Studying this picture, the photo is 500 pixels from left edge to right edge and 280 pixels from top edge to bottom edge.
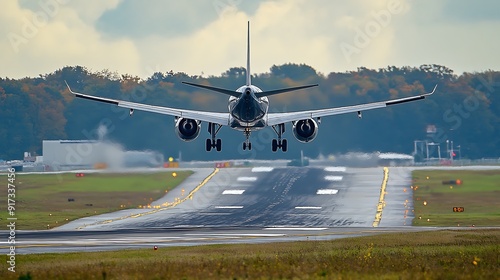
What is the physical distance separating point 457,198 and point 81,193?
3907 centimetres

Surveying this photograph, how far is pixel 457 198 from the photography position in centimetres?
11606

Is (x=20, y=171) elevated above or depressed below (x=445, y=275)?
above

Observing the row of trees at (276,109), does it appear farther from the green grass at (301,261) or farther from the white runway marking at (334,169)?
the green grass at (301,261)

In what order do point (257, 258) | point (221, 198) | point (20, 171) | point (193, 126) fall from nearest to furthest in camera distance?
point (257, 258)
point (193, 126)
point (221, 198)
point (20, 171)

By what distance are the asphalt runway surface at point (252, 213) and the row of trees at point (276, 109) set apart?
14.2 feet

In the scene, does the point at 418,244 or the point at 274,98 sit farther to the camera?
the point at 274,98

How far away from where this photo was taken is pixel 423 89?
16288 cm

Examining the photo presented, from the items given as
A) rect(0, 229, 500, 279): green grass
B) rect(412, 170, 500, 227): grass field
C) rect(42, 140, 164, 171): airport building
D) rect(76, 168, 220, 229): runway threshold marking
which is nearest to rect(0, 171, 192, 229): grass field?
rect(42, 140, 164, 171): airport building

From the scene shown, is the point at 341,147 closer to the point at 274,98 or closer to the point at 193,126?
the point at 274,98

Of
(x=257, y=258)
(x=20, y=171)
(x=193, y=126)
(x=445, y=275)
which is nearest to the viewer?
(x=445, y=275)

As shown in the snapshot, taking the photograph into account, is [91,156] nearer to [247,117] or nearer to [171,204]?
[171,204]

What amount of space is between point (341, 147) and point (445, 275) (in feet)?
299

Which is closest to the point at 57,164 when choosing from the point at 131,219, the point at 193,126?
the point at 131,219

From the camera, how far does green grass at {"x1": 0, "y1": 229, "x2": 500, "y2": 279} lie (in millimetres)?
46188
